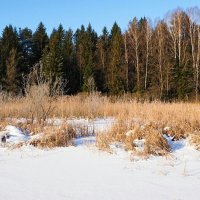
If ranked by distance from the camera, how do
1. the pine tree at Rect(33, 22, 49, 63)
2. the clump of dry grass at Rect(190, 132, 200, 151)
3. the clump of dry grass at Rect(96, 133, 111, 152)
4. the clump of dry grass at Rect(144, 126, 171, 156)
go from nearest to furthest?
the clump of dry grass at Rect(144, 126, 171, 156) → the clump of dry grass at Rect(96, 133, 111, 152) → the clump of dry grass at Rect(190, 132, 200, 151) → the pine tree at Rect(33, 22, 49, 63)

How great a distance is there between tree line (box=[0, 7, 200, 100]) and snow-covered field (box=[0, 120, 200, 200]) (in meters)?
26.2

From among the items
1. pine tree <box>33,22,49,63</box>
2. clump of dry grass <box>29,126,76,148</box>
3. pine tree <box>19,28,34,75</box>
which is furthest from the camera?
pine tree <box>33,22,49,63</box>

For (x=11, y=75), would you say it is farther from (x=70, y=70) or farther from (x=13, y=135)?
(x=13, y=135)

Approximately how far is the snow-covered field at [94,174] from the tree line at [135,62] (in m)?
26.2

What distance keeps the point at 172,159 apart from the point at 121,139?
139cm

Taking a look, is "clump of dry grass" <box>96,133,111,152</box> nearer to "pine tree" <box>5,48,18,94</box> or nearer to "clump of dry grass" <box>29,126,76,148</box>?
"clump of dry grass" <box>29,126,76,148</box>

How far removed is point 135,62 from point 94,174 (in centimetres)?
3596

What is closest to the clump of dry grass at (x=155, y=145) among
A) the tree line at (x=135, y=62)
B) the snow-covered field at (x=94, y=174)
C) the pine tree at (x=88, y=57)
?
the snow-covered field at (x=94, y=174)

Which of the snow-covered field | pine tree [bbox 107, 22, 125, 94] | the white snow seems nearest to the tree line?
pine tree [bbox 107, 22, 125, 94]

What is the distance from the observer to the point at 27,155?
7.01m

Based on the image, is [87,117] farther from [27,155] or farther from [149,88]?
[149,88]

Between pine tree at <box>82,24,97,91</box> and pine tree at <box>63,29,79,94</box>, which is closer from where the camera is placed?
pine tree at <box>82,24,97,91</box>

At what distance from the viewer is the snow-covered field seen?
15.3 feet

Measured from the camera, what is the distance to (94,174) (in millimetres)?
5641
